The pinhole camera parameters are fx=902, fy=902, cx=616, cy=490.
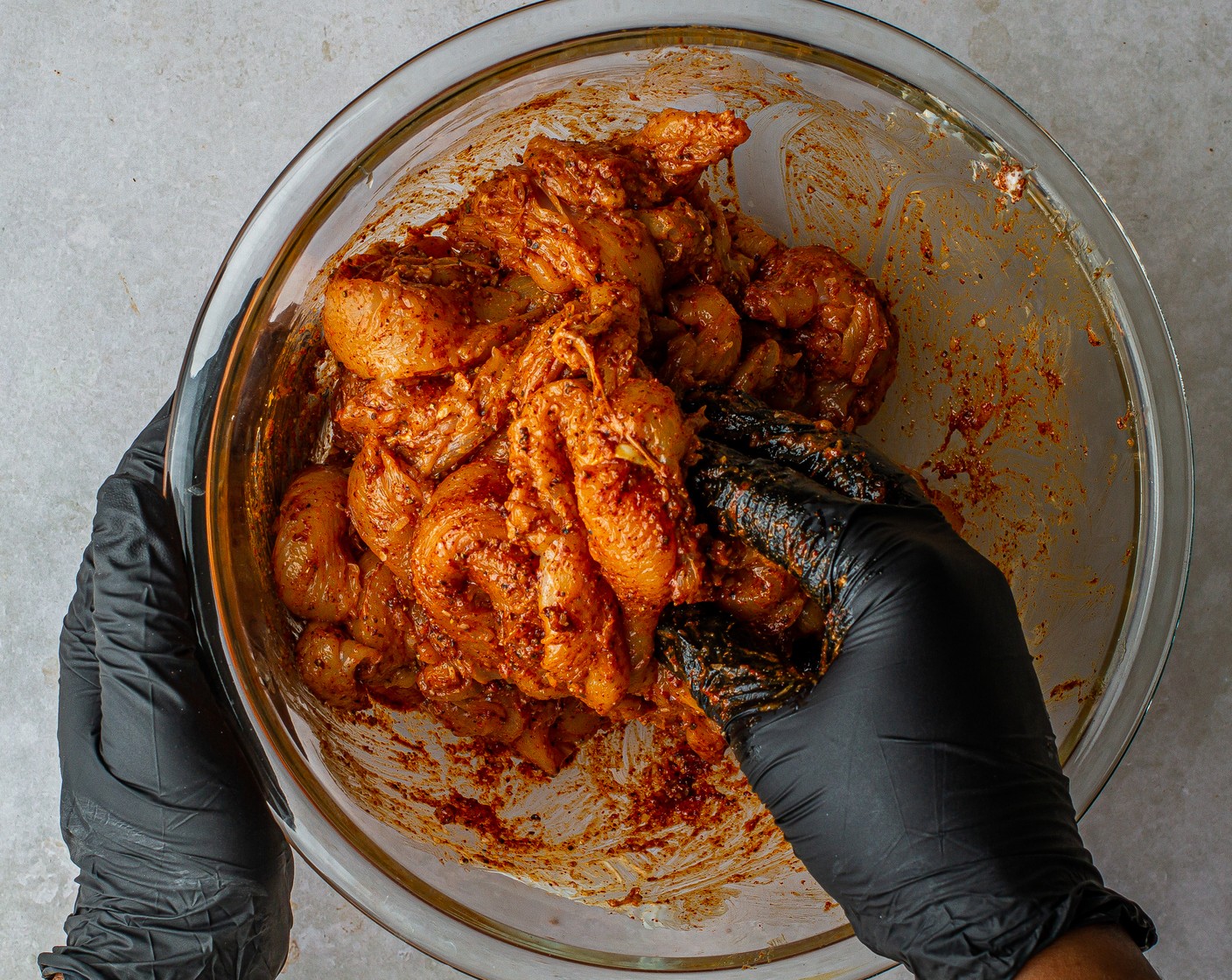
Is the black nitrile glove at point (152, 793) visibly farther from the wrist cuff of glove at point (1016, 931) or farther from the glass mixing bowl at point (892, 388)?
the wrist cuff of glove at point (1016, 931)

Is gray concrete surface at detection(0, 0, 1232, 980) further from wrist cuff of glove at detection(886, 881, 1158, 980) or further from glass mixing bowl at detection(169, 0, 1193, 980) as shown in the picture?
wrist cuff of glove at detection(886, 881, 1158, 980)

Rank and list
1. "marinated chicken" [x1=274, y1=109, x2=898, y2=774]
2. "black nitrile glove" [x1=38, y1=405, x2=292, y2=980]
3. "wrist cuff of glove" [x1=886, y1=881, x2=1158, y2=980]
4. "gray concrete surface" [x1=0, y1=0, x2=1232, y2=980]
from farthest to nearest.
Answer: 1. "gray concrete surface" [x1=0, y1=0, x2=1232, y2=980]
2. "black nitrile glove" [x1=38, y1=405, x2=292, y2=980]
3. "marinated chicken" [x1=274, y1=109, x2=898, y2=774]
4. "wrist cuff of glove" [x1=886, y1=881, x2=1158, y2=980]

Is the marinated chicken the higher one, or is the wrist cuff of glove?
the marinated chicken

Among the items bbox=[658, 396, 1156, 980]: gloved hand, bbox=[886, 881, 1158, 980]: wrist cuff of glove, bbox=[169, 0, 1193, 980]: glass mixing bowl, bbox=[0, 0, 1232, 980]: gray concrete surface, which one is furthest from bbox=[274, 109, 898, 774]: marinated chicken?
bbox=[0, 0, 1232, 980]: gray concrete surface

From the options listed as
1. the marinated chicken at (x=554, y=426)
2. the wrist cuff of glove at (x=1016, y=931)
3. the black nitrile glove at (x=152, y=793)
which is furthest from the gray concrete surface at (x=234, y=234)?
the wrist cuff of glove at (x=1016, y=931)

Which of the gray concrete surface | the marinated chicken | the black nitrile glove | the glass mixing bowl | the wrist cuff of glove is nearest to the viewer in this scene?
the wrist cuff of glove

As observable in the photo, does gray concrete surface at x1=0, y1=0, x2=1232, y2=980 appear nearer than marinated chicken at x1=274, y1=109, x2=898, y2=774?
No
